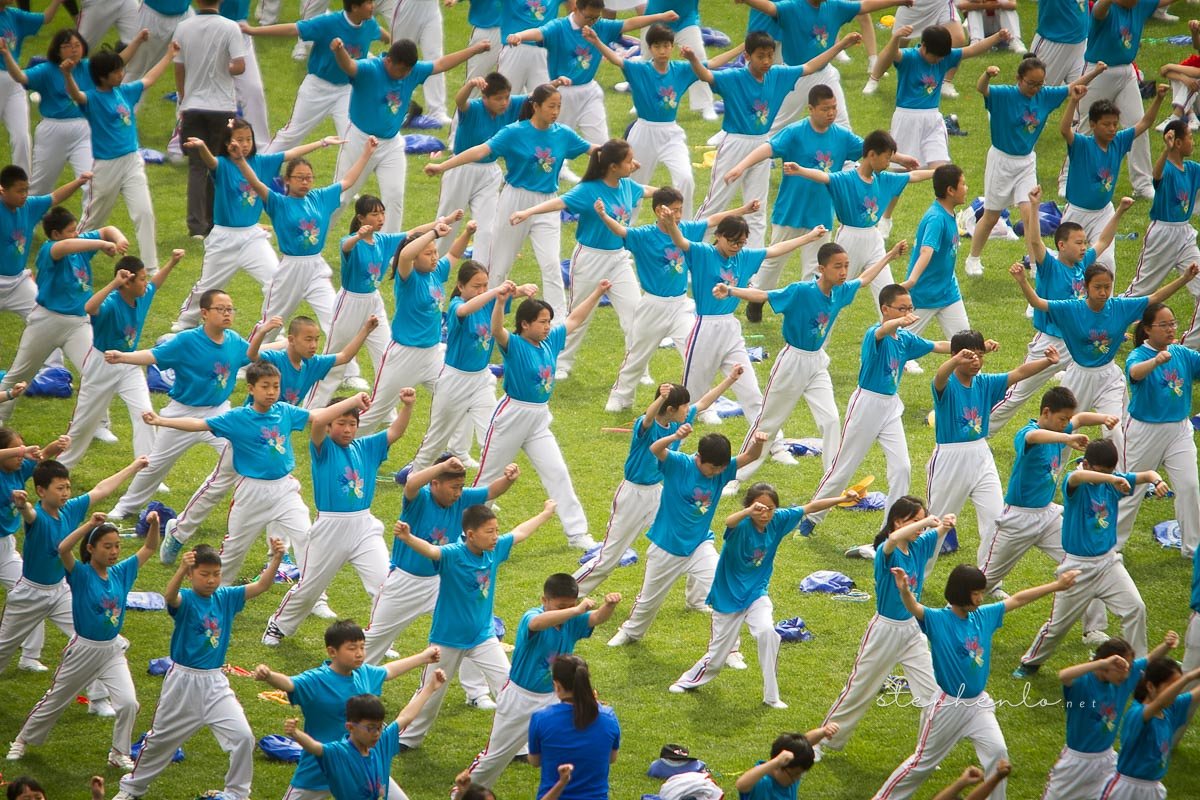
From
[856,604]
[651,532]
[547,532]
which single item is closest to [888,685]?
[856,604]

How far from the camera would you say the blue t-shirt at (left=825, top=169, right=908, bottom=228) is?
53.8ft

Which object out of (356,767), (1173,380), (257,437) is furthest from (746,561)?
(1173,380)

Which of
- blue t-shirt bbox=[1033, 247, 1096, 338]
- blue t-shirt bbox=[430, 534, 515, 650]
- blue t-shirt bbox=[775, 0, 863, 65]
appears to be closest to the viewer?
blue t-shirt bbox=[430, 534, 515, 650]

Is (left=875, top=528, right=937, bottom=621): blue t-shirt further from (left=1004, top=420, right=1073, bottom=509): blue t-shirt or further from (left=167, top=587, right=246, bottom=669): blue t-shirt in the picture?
(left=167, top=587, right=246, bottom=669): blue t-shirt

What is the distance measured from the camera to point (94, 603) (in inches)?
460

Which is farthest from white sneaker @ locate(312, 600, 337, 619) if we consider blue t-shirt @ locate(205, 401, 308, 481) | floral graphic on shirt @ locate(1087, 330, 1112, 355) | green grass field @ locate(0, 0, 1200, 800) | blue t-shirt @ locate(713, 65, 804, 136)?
blue t-shirt @ locate(713, 65, 804, 136)

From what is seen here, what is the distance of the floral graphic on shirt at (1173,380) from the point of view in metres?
13.8

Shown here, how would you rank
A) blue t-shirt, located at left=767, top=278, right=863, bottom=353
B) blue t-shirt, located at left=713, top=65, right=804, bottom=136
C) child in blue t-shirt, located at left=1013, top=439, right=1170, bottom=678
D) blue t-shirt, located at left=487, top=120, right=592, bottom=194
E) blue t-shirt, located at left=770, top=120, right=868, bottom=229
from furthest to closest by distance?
blue t-shirt, located at left=713, top=65, right=804, bottom=136 < blue t-shirt, located at left=770, top=120, right=868, bottom=229 < blue t-shirt, located at left=487, top=120, right=592, bottom=194 < blue t-shirt, located at left=767, top=278, right=863, bottom=353 < child in blue t-shirt, located at left=1013, top=439, right=1170, bottom=678

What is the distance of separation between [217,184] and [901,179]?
22.4ft

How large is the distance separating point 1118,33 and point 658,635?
9.89 meters

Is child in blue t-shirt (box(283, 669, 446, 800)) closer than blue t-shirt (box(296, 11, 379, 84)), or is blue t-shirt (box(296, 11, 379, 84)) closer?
child in blue t-shirt (box(283, 669, 446, 800))

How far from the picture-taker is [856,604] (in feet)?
45.9

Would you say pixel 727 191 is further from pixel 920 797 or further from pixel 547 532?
pixel 920 797

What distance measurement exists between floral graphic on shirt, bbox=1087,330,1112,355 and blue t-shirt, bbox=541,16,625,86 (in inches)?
271
